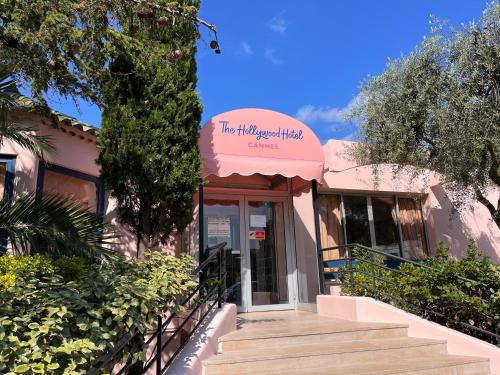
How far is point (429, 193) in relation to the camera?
1232 cm

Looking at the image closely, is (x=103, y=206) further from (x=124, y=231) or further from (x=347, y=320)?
(x=347, y=320)

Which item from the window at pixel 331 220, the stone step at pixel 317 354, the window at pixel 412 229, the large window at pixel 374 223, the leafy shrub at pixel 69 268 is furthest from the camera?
the window at pixel 412 229

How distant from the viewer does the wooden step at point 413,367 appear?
5.01 m

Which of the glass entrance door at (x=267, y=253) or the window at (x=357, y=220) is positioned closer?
the glass entrance door at (x=267, y=253)

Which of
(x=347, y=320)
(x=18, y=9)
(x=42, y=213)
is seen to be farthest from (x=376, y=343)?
(x=18, y=9)

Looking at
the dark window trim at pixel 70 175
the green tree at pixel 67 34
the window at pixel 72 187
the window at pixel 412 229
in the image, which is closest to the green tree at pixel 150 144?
the green tree at pixel 67 34

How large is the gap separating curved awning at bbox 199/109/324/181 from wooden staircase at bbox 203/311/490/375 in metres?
3.18

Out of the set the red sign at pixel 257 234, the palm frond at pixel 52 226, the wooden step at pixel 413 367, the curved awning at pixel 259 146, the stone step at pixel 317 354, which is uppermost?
the curved awning at pixel 259 146

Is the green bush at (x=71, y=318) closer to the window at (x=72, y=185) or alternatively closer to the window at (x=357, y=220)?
the window at (x=72, y=185)

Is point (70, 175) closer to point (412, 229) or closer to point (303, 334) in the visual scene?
point (303, 334)

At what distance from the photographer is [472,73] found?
7.90 meters

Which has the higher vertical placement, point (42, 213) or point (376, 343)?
point (42, 213)

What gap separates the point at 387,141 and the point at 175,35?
5.37 m

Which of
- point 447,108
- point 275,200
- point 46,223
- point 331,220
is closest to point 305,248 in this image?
point 275,200
